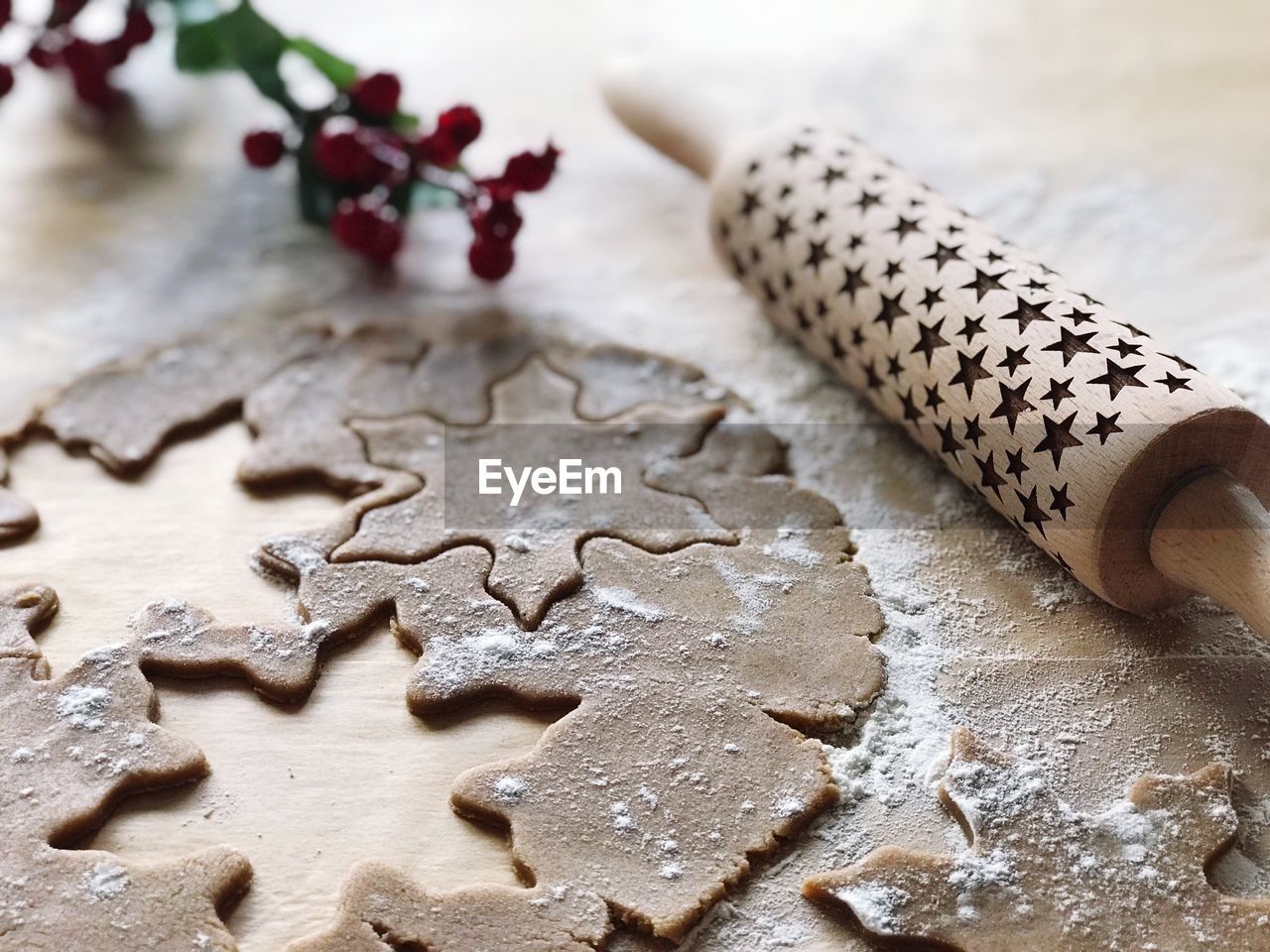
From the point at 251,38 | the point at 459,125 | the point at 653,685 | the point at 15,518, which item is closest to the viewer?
the point at 653,685

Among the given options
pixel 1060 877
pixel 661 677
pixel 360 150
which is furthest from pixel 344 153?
pixel 1060 877

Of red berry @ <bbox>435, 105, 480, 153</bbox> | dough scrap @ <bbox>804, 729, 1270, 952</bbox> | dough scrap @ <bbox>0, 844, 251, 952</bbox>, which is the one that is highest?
red berry @ <bbox>435, 105, 480, 153</bbox>

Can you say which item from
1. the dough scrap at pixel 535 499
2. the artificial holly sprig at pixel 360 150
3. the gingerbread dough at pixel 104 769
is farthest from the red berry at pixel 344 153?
the gingerbread dough at pixel 104 769

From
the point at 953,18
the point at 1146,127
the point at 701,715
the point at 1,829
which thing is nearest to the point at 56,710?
the point at 1,829

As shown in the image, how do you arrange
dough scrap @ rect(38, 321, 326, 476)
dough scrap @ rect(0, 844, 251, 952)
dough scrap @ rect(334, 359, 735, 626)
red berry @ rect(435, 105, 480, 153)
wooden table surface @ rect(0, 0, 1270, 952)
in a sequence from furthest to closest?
red berry @ rect(435, 105, 480, 153) < dough scrap @ rect(38, 321, 326, 476) < dough scrap @ rect(334, 359, 735, 626) < wooden table surface @ rect(0, 0, 1270, 952) < dough scrap @ rect(0, 844, 251, 952)

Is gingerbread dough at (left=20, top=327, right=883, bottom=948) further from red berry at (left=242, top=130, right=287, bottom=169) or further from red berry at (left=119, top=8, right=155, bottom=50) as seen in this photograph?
red berry at (left=119, top=8, right=155, bottom=50)

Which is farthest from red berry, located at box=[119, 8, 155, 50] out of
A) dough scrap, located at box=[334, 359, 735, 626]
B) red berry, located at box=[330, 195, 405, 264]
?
dough scrap, located at box=[334, 359, 735, 626]

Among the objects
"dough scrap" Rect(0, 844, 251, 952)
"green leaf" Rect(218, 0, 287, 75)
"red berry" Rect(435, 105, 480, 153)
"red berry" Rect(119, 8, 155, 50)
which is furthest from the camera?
"red berry" Rect(119, 8, 155, 50)

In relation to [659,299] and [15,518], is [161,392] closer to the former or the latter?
[15,518]
